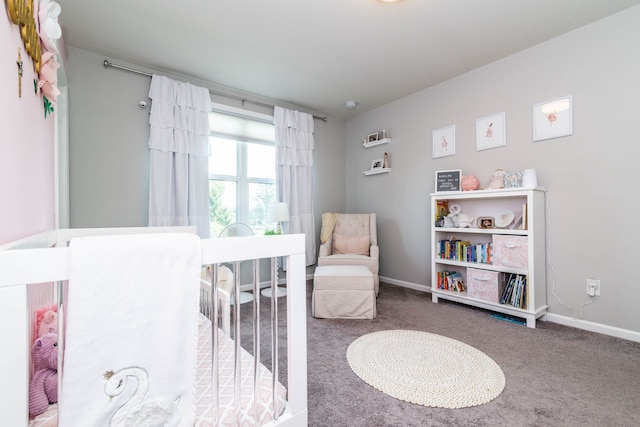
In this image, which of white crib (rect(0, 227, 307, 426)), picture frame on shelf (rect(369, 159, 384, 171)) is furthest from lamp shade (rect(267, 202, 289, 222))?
white crib (rect(0, 227, 307, 426))

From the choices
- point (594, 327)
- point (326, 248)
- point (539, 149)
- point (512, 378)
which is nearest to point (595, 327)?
point (594, 327)

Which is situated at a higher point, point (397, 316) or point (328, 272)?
point (328, 272)

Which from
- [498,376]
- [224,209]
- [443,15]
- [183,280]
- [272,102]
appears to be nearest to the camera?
[183,280]

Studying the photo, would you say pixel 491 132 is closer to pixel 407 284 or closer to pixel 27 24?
pixel 407 284

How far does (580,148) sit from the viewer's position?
7.41 feet

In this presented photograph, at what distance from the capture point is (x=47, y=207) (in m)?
1.61

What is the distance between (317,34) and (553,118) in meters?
2.12

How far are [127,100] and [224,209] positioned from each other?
1.41 meters

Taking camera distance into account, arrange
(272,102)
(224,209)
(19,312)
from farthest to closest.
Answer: (272,102), (224,209), (19,312)

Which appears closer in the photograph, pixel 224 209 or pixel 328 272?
pixel 328 272

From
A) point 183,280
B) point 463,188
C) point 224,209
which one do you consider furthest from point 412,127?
point 183,280

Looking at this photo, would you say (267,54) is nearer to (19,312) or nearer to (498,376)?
(19,312)

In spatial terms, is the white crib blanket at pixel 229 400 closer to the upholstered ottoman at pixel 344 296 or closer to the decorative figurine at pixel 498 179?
the upholstered ottoman at pixel 344 296

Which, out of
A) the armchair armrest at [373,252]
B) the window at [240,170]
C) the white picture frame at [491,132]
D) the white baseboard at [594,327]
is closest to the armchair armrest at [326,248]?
the armchair armrest at [373,252]
